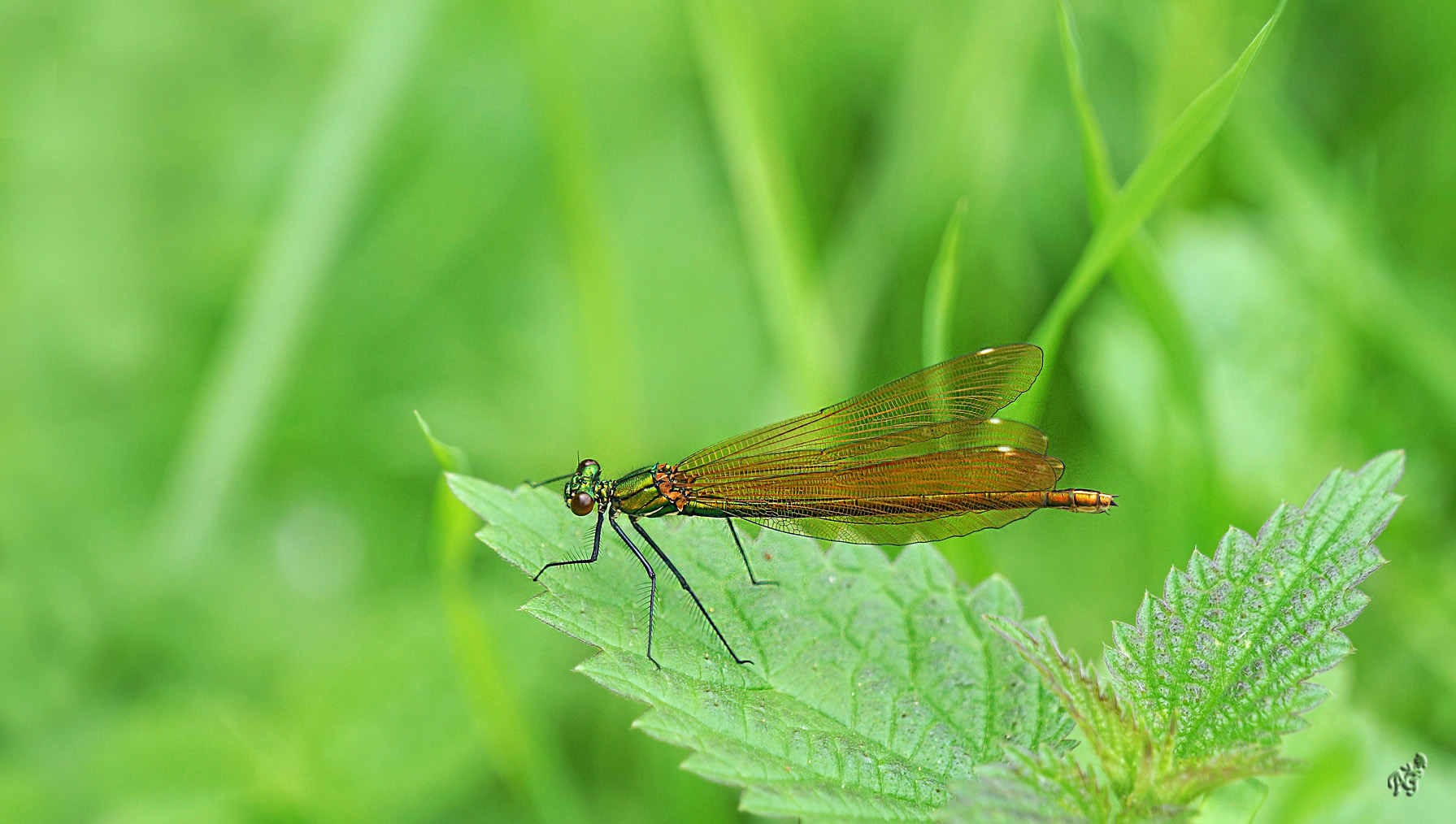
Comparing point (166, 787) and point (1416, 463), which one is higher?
point (1416, 463)

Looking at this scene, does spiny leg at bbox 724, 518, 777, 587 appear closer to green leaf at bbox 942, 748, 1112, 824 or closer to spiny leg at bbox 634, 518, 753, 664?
spiny leg at bbox 634, 518, 753, 664

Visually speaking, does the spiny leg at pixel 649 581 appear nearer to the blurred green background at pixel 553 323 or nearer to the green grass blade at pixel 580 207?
the blurred green background at pixel 553 323

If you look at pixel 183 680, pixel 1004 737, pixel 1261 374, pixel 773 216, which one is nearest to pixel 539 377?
pixel 773 216

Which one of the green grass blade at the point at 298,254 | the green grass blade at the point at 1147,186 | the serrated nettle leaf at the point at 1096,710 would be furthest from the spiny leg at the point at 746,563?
the green grass blade at the point at 298,254

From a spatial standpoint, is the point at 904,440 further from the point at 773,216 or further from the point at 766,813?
the point at 766,813

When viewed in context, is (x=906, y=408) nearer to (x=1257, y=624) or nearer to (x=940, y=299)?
(x=940, y=299)

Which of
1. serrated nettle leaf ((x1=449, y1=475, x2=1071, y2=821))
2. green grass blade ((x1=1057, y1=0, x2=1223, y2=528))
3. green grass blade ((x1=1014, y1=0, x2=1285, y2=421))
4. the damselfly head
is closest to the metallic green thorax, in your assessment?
the damselfly head
